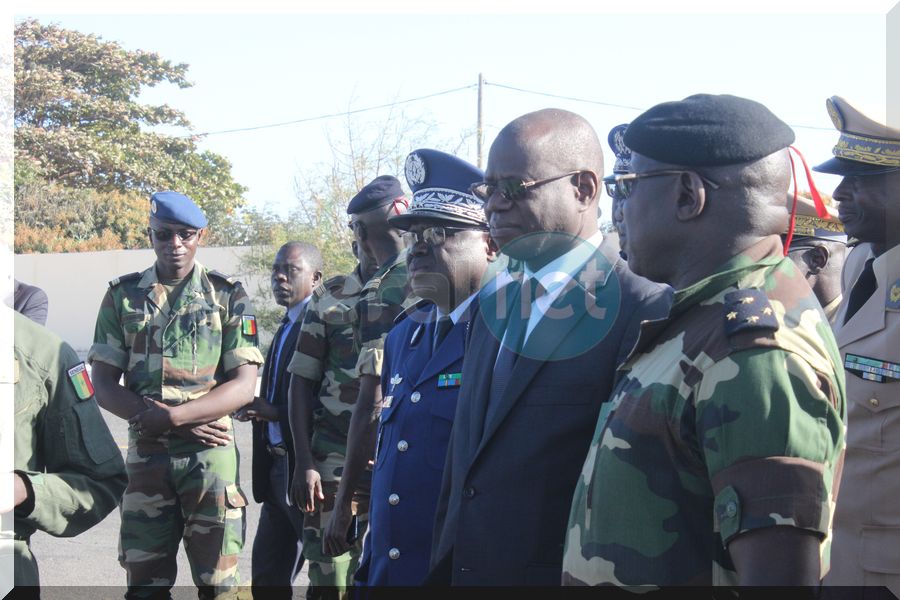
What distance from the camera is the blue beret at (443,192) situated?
3.38 metres

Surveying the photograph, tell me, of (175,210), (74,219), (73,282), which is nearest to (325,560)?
(175,210)

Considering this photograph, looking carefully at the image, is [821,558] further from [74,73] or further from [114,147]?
[74,73]

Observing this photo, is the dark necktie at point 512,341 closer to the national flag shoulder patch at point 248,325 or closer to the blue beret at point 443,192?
the blue beret at point 443,192

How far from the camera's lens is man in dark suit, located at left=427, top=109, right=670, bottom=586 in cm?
235

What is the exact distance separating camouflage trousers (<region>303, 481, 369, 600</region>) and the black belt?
51cm

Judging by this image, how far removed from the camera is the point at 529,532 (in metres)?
2.35

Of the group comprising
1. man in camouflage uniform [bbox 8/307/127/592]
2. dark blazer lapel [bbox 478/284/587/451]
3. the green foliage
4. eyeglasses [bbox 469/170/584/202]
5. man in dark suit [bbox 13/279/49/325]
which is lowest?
man in camouflage uniform [bbox 8/307/127/592]

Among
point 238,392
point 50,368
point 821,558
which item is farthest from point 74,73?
point 821,558

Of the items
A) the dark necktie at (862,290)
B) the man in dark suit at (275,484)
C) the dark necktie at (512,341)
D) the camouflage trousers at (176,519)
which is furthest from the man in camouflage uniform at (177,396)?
the dark necktie at (862,290)

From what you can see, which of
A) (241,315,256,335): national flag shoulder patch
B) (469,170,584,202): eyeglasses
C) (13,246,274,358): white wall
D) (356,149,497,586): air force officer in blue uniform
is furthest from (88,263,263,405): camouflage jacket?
(13,246,274,358): white wall

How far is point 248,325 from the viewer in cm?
536

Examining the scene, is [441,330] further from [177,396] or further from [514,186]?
[177,396]

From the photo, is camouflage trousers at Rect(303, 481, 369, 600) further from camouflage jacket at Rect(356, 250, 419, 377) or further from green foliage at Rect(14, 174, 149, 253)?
green foliage at Rect(14, 174, 149, 253)

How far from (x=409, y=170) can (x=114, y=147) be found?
26707 mm
